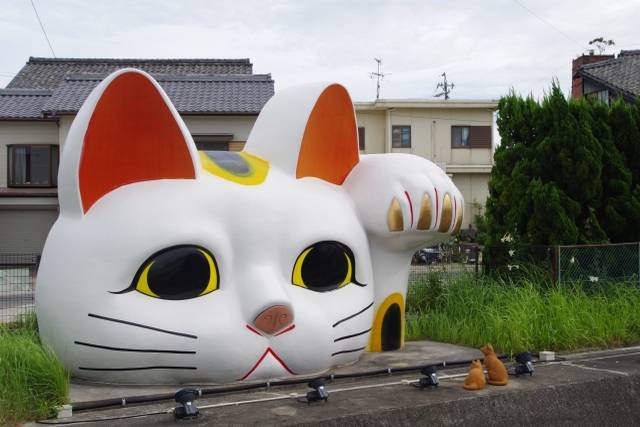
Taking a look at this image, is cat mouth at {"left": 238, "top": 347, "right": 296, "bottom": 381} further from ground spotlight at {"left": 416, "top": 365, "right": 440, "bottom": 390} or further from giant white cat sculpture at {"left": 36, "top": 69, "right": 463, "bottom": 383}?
ground spotlight at {"left": 416, "top": 365, "right": 440, "bottom": 390}

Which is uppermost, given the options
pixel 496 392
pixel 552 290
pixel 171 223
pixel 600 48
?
pixel 600 48

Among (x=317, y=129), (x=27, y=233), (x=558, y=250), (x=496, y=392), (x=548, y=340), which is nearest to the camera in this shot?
(x=496, y=392)

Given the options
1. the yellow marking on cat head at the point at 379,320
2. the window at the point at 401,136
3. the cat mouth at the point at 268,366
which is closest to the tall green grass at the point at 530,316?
the yellow marking on cat head at the point at 379,320

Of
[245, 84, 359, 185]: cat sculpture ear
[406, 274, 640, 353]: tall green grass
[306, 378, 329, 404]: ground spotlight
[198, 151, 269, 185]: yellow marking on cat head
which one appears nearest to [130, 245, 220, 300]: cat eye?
[198, 151, 269, 185]: yellow marking on cat head

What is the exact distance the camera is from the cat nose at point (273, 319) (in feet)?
17.7

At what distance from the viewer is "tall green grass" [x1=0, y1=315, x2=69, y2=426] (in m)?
4.68

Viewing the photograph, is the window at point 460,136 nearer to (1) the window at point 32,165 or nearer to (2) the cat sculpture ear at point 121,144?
(1) the window at point 32,165

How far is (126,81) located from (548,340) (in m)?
4.79

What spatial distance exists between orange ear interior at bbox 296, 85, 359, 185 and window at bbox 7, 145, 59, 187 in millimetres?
14021

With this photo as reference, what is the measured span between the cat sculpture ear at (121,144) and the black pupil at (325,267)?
1151mm

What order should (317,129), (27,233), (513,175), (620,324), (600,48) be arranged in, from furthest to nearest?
(600,48) < (27,233) < (513,175) < (620,324) < (317,129)

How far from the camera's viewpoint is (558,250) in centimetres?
871

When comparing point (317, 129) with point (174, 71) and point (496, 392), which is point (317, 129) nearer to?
point (496, 392)

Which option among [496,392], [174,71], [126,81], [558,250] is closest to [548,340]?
[558,250]
